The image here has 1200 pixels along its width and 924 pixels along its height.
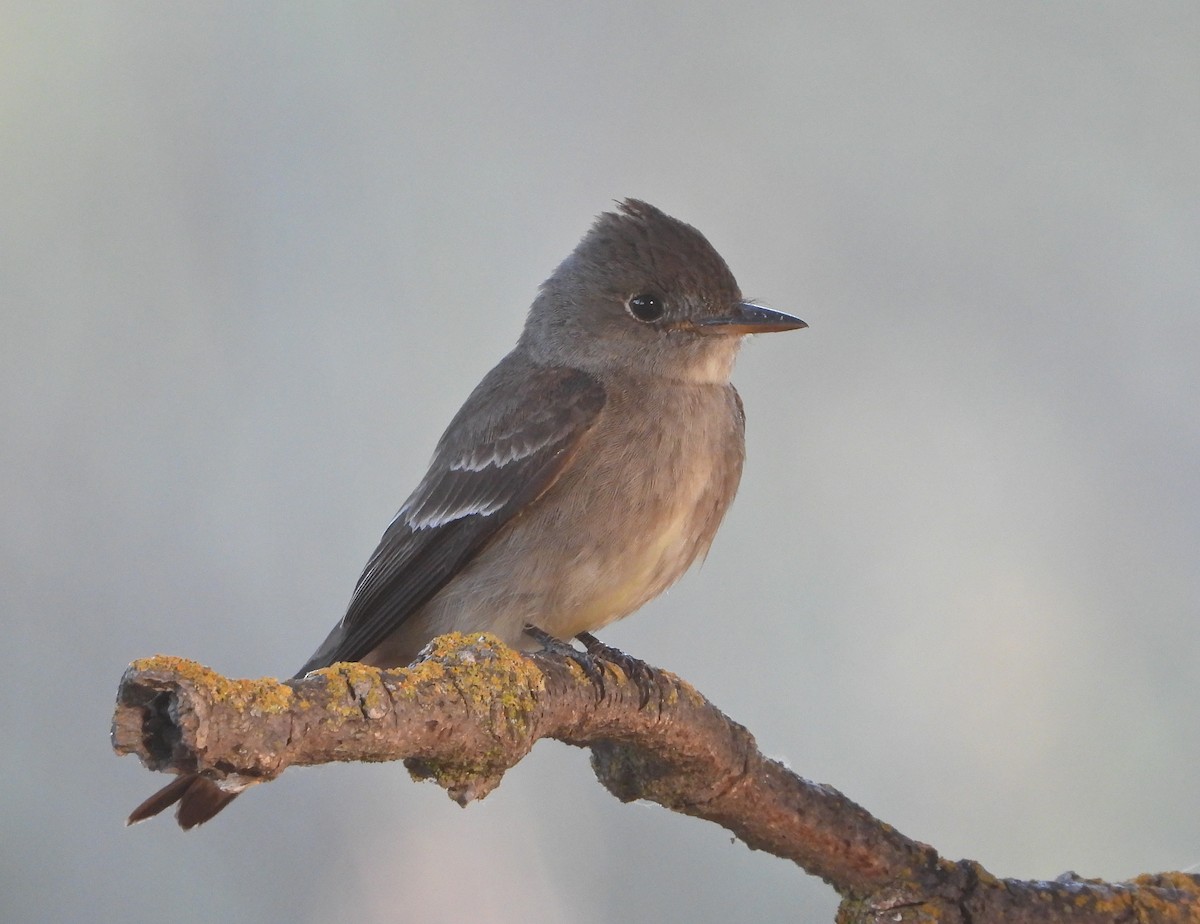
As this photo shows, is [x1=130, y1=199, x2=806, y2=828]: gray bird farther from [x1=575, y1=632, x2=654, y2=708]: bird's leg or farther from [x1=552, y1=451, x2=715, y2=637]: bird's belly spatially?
[x1=575, y1=632, x2=654, y2=708]: bird's leg

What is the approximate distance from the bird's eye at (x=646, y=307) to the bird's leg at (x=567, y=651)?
1071 millimetres

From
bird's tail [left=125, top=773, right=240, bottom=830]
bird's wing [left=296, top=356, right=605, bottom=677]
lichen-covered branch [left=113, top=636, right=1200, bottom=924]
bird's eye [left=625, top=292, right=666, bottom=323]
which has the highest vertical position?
bird's eye [left=625, top=292, right=666, bottom=323]

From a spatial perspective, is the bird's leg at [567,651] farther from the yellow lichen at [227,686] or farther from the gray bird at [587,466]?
the yellow lichen at [227,686]

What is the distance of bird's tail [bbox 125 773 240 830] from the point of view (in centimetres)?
Answer: 305

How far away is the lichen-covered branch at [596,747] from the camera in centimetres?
185

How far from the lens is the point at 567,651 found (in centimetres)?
329

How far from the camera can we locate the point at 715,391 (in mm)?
4062

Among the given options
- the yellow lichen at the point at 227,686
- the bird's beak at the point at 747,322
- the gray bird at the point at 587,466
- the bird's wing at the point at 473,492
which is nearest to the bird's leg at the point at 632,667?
the gray bird at the point at 587,466

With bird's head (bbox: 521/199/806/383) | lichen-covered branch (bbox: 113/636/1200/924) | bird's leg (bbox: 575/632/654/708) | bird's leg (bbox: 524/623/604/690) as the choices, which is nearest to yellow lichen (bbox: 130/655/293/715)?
lichen-covered branch (bbox: 113/636/1200/924)

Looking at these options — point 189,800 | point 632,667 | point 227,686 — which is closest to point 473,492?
point 632,667

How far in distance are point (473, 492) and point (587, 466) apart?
381mm

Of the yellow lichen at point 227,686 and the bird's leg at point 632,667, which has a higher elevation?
the bird's leg at point 632,667

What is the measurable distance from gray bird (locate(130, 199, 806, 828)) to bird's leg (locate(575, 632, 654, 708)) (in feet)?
0.93

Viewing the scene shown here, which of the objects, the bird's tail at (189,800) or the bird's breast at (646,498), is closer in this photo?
the bird's tail at (189,800)
